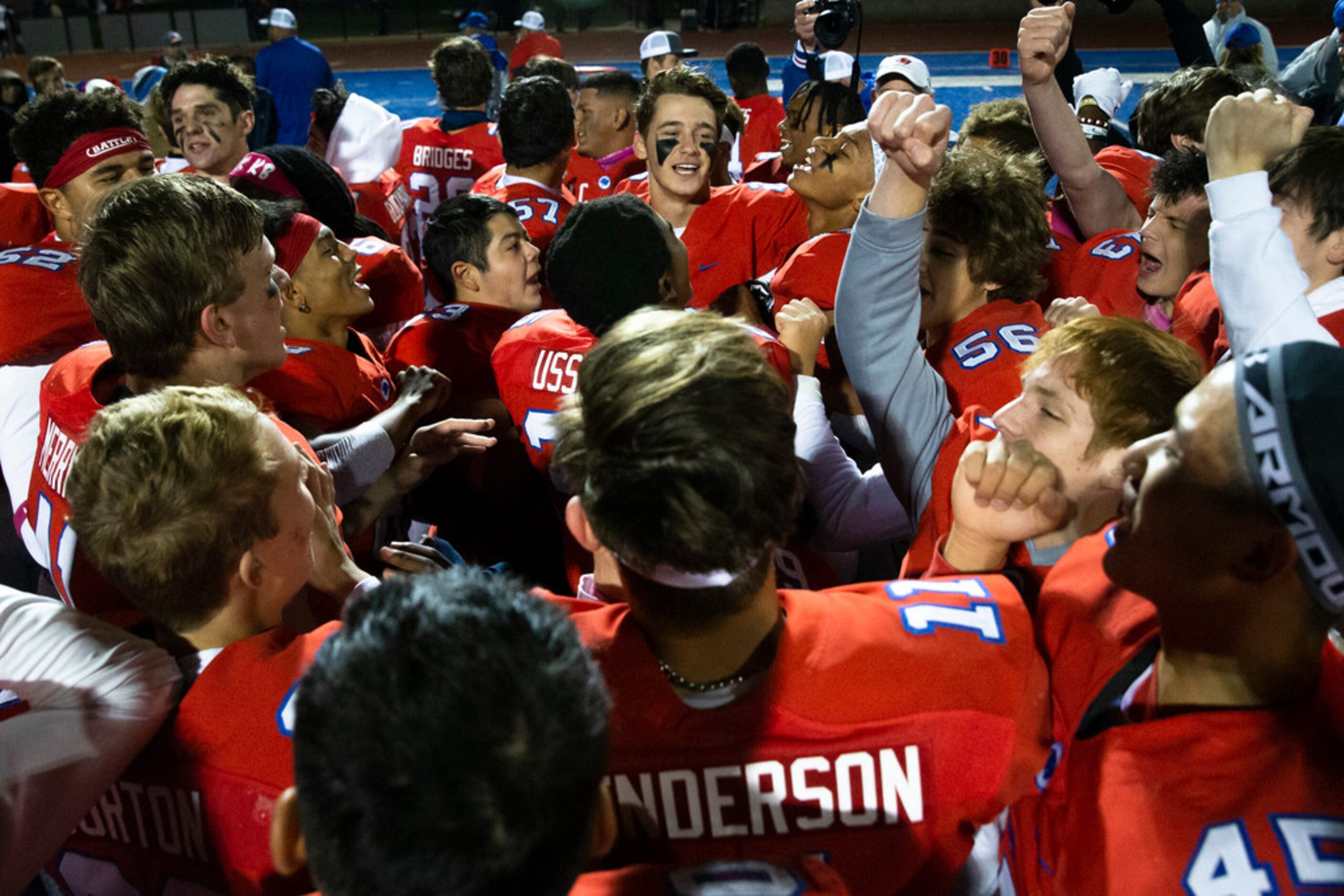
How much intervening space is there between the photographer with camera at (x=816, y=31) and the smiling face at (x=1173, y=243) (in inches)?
63.5

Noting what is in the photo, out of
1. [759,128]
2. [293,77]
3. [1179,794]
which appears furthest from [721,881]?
[293,77]

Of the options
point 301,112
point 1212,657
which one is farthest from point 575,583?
point 301,112

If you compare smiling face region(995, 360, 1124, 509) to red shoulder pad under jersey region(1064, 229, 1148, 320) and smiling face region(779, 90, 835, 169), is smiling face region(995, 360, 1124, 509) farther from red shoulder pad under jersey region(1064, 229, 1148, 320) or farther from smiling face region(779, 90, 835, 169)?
smiling face region(779, 90, 835, 169)

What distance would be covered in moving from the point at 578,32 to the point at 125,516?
26.1 metres

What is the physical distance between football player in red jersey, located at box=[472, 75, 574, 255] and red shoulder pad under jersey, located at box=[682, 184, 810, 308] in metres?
0.73

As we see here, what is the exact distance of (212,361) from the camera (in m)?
2.16

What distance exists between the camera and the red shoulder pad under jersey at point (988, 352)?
7.80 ft

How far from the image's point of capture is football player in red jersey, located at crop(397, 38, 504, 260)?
A: 608 centimetres

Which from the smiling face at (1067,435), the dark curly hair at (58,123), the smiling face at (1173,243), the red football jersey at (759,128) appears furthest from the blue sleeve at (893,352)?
the red football jersey at (759,128)

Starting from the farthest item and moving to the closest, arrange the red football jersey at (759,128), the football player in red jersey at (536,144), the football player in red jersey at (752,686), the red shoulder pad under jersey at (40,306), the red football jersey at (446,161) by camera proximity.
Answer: the red football jersey at (759,128)
the red football jersey at (446,161)
the football player in red jersey at (536,144)
the red shoulder pad under jersey at (40,306)
the football player in red jersey at (752,686)

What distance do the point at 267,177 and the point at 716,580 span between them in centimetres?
326

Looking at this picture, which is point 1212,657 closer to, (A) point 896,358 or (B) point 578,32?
(A) point 896,358

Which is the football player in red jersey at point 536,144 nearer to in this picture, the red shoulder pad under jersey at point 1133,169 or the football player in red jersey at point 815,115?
the football player in red jersey at point 815,115

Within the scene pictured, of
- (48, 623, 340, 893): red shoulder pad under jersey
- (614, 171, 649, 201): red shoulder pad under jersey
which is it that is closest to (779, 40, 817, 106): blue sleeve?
(614, 171, 649, 201): red shoulder pad under jersey
